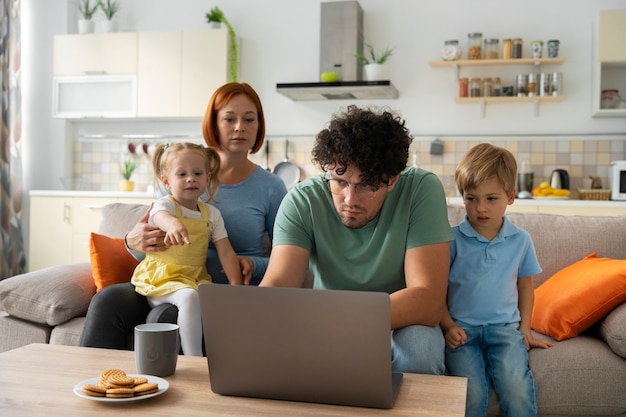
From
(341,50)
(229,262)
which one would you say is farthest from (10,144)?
(229,262)

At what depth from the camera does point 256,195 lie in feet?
8.29

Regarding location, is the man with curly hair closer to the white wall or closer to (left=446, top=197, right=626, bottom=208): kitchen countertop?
(left=446, top=197, right=626, bottom=208): kitchen countertop

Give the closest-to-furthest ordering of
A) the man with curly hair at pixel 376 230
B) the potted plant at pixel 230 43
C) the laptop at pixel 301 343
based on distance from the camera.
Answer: the laptop at pixel 301 343 → the man with curly hair at pixel 376 230 → the potted plant at pixel 230 43

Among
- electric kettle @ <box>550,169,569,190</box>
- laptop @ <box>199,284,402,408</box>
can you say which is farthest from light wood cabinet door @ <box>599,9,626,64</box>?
laptop @ <box>199,284,402,408</box>

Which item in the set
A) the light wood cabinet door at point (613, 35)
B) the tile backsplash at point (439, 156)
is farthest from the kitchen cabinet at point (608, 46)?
the tile backsplash at point (439, 156)

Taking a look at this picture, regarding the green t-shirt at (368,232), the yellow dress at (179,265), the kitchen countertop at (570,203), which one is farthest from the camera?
the kitchen countertop at (570,203)

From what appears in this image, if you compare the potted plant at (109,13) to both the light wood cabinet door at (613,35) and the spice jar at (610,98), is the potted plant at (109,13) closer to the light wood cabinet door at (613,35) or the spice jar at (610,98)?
the light wood cabinet door at (613,35)

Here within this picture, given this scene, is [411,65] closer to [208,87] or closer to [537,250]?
[208,87]

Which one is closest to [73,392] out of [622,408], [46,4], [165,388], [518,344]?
[165,388]

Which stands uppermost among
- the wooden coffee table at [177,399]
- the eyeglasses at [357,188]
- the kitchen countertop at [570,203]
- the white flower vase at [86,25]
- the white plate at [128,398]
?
the white flower vase at [86,25]

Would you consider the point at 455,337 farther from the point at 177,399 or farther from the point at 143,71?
the point at 143,71

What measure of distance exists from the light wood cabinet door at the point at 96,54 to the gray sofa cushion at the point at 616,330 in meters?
4.16

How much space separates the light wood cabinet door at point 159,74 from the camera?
205 inches

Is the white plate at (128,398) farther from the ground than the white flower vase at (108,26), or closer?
closer
